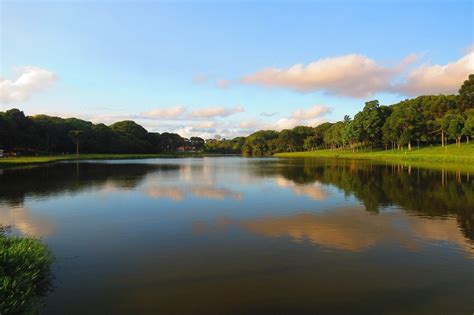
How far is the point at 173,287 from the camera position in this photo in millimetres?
9500

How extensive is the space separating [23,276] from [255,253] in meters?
6.86

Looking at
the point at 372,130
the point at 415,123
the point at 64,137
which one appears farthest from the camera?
the point at 64,137

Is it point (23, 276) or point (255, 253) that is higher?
point (23, 276)

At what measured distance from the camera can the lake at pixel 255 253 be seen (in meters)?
8.72

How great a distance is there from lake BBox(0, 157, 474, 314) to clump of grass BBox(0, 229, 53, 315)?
43 cm

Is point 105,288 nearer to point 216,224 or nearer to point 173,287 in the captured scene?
point 173,287

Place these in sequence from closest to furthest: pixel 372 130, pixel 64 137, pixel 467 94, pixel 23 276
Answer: pixel 23 276
pixel 467 94
pixel 372 130
pixel 64 137

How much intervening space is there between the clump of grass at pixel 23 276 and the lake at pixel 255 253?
1.40ft

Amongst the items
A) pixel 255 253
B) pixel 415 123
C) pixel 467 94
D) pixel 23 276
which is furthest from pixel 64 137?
pixel 23 276

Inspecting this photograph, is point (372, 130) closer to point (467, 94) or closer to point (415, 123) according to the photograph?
point (415, 123)

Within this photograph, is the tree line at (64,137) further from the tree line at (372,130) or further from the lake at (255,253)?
the lake at (255,253)

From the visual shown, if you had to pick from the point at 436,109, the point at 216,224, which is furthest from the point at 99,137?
the point at 216,224

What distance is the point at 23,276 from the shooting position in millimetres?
8672

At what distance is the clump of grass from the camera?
7508 mm
